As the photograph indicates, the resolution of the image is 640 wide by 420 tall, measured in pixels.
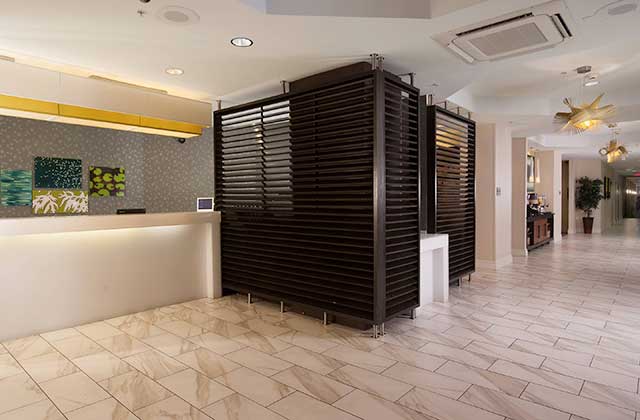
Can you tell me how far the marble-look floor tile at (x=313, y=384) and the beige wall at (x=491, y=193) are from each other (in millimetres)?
5216

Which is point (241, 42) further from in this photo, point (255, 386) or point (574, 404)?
point (574, 404)

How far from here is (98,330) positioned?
378 centimetres

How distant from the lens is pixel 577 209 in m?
13.7

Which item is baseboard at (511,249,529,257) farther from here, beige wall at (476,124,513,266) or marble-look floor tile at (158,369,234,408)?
marble-look floor tile at (158,369,234,408)

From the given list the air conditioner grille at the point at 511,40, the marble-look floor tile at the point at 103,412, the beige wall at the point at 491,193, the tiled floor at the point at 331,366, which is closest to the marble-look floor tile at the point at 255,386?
the tiled floor at the point at 331,366

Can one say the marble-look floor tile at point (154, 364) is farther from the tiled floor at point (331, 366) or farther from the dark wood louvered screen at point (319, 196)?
the dark wood louvered screen at point (319, 196)

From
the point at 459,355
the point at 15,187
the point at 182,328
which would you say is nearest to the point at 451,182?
the point at 459,355

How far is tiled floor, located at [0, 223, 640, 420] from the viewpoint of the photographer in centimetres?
237

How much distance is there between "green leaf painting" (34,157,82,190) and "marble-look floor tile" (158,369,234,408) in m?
4.34

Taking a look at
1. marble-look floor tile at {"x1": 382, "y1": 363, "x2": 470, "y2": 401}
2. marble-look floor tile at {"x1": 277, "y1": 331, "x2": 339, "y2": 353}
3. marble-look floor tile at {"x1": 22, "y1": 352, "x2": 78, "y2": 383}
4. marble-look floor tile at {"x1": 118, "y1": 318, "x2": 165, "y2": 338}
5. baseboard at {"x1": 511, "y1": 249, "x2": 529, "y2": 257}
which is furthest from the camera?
baseboard at {"x1": 511, "y1": 249, "x2": 529, "y2": 257}

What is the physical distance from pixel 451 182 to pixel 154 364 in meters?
4.05

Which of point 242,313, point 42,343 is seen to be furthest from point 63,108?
point 242,313

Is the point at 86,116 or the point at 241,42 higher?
the point at 241,42

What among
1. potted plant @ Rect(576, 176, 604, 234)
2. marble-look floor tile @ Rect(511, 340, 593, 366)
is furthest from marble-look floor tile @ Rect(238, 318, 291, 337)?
potted plant @ Rect(576, 176, 604, 234)
